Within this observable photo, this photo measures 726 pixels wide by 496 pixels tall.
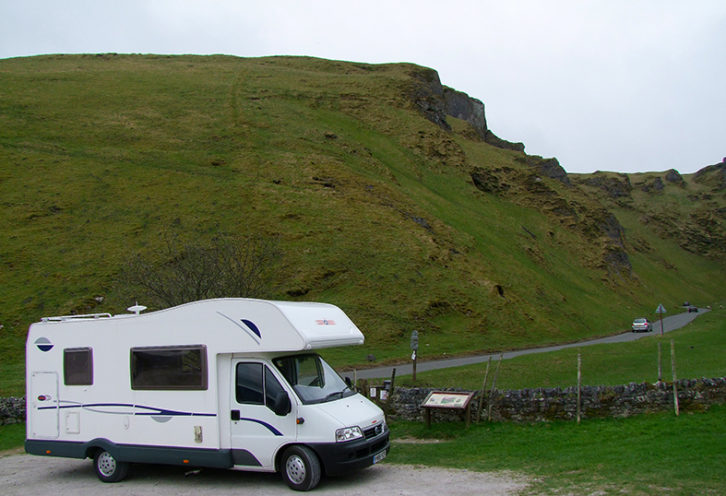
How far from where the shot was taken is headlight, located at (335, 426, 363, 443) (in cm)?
1049

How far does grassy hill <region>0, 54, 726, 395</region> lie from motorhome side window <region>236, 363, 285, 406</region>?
669 inches

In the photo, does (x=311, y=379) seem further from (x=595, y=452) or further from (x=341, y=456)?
(x=595, y=452)

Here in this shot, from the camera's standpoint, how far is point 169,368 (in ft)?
38.6

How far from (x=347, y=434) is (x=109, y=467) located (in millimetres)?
5173

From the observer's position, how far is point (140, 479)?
39.8 ft

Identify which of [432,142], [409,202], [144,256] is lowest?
[144,256]

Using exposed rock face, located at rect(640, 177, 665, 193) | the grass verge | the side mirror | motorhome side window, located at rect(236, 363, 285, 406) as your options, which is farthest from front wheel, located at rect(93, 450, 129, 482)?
exposed rock face, located at rect(640, 177, 665, 193)

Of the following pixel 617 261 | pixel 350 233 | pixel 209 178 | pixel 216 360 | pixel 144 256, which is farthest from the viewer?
pixel 617 261

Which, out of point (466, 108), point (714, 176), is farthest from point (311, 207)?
point (714, 176)

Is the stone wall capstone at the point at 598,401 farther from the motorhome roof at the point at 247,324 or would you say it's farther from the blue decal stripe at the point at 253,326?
the blue decal stripe at the point at 253,326

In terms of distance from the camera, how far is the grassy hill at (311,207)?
40281 millimetres

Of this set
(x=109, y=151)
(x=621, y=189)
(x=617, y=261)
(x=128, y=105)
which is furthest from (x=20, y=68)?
(x=621, y=189)

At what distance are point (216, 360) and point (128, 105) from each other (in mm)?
65935

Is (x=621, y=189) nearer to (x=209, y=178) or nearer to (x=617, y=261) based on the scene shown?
(x=617, y=261)
